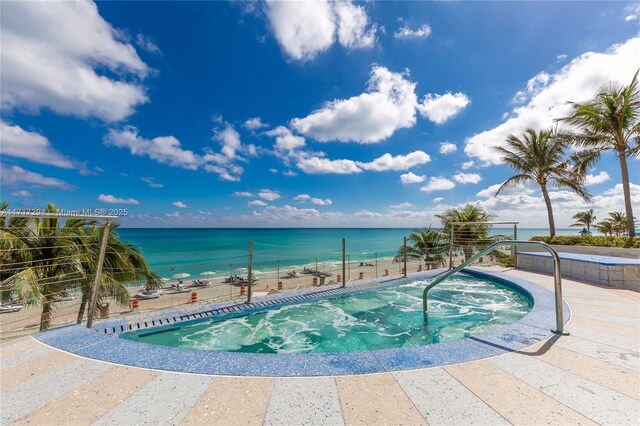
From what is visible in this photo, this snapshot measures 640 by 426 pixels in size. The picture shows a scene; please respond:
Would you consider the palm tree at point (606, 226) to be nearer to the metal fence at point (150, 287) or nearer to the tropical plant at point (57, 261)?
the metal fence at point (150, 287)

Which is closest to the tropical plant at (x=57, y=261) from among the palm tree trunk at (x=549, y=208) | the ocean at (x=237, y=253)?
the ocean at (x=237, y=253)

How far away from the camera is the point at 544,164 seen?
13.6 m

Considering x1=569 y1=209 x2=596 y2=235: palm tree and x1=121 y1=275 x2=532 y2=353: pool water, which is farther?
x1=569 y1=209 x2=596 y2=235: palm tree

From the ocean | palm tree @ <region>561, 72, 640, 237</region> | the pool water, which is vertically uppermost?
palm tree @ <region>561, 72, 640, 237</region>

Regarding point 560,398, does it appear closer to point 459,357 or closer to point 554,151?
point 459,357

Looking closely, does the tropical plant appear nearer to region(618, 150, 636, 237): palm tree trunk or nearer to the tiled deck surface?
the tiled deck surface

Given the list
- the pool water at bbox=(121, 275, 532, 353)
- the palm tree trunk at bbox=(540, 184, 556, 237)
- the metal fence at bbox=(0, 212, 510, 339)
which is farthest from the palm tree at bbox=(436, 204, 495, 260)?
the pool water at bbox=(121, 275, 532, 353)

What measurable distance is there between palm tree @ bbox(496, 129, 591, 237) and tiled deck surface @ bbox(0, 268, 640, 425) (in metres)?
14.1

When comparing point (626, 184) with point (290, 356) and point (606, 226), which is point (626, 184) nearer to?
point (290, 356)

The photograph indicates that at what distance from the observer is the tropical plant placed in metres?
4.51

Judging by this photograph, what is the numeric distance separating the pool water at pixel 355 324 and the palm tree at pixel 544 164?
420 inches

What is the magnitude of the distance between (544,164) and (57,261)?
19.7 metres

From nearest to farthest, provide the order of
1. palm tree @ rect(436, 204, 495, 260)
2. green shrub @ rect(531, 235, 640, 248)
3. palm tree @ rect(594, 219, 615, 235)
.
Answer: green shrub @ rect(531, 235, 640, 248) → palm tree @ rect(436, 204, 495, 260) → palm tree @ rect(594, 219, 615, 235)

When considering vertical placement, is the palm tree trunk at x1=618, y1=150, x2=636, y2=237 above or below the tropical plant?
above
